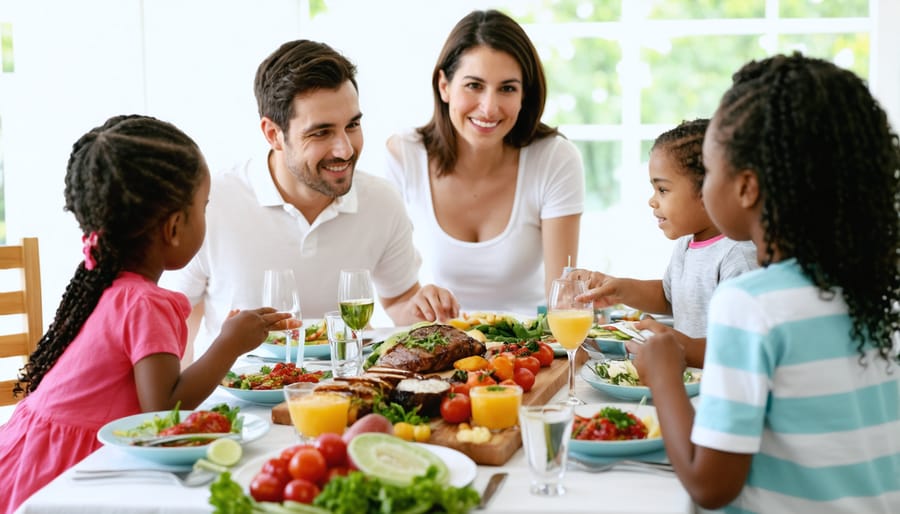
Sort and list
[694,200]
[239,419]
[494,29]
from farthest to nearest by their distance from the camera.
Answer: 1. [494,29]
2. [694,200]
3. [239,419]

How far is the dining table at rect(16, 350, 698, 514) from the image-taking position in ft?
4.66

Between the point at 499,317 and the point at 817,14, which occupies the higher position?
the point at 817,14

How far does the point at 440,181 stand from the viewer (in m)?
3.78

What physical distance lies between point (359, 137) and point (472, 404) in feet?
5.18

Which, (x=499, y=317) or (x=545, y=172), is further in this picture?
(x=545, y=172)

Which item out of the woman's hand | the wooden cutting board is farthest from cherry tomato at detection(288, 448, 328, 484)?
the woman's hand

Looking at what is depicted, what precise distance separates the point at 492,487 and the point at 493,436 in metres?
0.21

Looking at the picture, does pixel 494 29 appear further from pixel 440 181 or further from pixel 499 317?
pixel 499 317

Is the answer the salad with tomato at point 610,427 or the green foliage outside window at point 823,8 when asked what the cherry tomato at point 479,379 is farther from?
the green foliage outside window at point 823,8

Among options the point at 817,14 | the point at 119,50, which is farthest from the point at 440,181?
the point at 817,14

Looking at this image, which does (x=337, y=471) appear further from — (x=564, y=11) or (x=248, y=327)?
(x=564, y=11)

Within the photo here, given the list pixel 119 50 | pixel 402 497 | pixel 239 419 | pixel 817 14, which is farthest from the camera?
pixel 817 14

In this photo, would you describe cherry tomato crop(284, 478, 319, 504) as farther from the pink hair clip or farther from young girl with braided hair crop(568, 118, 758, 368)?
young girl with braided hair crop(568, 118, 758, 368)

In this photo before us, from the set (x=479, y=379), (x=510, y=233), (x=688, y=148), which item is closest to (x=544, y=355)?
(x=479, y=379)
